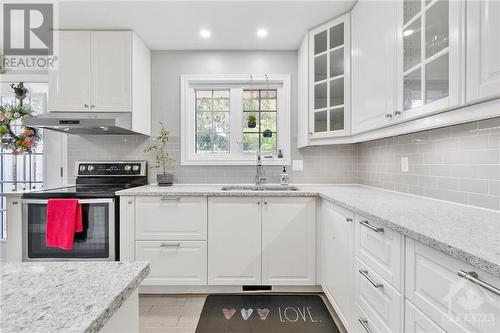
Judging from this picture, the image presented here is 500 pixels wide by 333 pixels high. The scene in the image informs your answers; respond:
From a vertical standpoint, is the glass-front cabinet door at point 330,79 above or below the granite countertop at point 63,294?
above

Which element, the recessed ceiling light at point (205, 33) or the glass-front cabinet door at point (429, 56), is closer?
the glass-front cabinet door at point (429, 56)

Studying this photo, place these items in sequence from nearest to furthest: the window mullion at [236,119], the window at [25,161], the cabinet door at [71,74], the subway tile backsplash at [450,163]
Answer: the subway tile backsplash at [450,163] → the cabinet door at [71,74] → the window at [25,161] → the window mullion at [236,119]

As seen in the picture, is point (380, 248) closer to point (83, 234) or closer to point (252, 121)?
point (252, 121)

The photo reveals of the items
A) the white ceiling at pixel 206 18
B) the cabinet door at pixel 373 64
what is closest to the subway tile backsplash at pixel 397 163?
the cabinet door at pixel 373 64

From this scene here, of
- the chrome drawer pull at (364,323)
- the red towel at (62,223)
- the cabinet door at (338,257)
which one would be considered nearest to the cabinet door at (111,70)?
the red towel at (62,223)

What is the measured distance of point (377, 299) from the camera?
1267mm

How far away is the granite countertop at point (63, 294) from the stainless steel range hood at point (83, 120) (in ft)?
6.50

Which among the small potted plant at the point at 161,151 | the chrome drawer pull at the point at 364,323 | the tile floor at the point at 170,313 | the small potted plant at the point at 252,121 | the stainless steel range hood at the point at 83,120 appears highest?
the small potted plant at the point at 252,121

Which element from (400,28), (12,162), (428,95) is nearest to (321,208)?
(428,95)

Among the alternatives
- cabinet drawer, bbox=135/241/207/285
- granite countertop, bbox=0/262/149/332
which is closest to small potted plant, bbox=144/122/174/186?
cabinet drawer, bbox=135/241/207/285

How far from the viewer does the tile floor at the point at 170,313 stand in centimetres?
189

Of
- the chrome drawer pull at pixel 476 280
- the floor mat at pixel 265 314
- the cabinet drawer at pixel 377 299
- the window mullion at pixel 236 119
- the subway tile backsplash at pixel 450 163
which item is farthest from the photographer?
the window mullion at pixel 236 119

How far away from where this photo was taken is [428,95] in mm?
1328

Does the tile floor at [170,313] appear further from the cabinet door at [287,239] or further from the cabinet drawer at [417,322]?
the cabinet drawer at [417,322]
